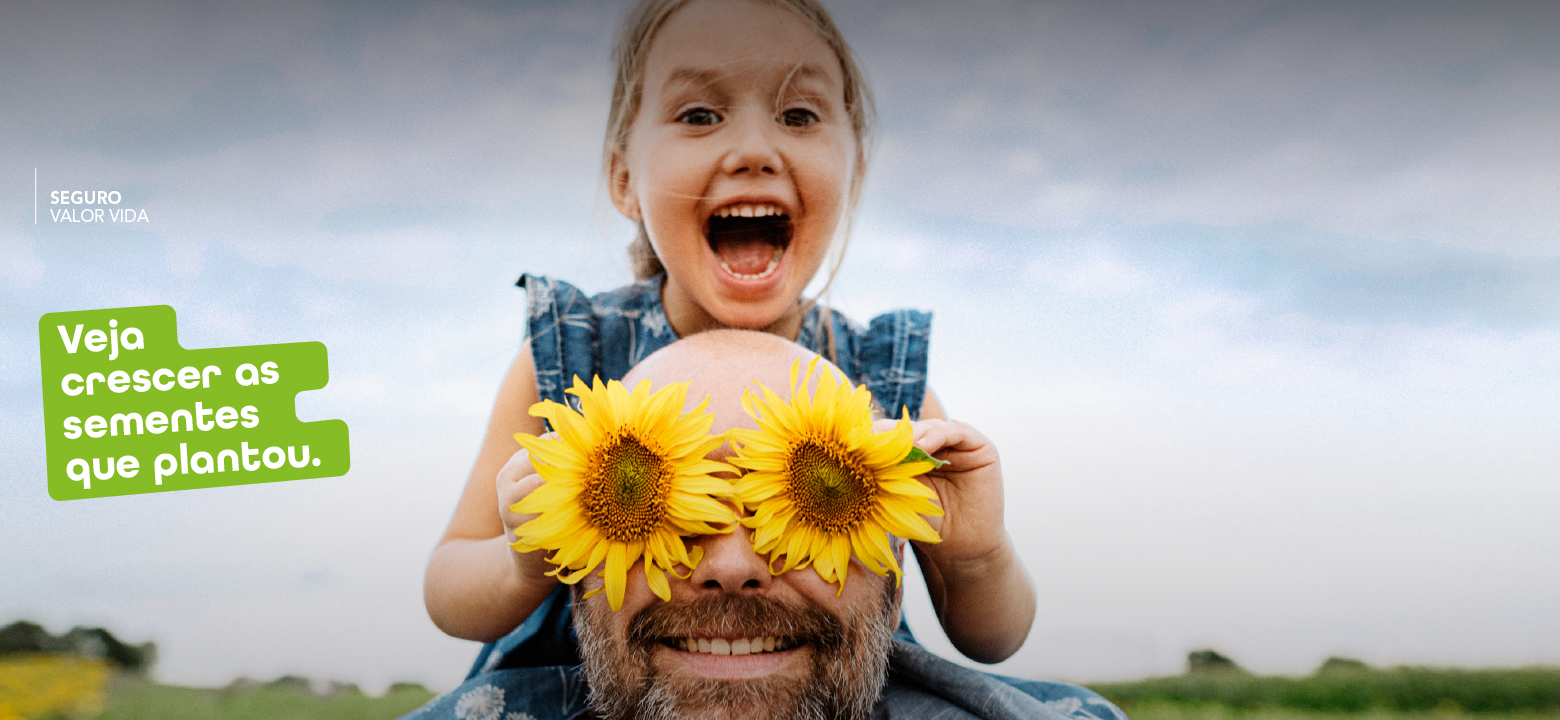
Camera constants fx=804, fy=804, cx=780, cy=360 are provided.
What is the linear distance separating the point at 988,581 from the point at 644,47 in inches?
48.6

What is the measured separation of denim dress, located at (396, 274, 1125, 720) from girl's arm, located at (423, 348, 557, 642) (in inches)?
3.3

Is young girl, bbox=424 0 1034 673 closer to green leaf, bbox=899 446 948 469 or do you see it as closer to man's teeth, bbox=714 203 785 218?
man's teeth, bbox=714 203 785 218

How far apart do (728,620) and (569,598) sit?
2.55 feet

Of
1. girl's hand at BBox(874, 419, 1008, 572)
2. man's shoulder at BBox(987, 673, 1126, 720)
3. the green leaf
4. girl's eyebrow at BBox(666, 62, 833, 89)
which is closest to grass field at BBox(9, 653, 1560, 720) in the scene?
man's shoulder at BBox(987, 673, 1126, 720)

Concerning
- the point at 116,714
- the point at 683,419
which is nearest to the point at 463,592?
the point at 683,419

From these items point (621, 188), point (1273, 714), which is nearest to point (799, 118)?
point (621, 188)

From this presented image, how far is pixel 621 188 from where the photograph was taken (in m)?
1.79

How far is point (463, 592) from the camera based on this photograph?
146 cm

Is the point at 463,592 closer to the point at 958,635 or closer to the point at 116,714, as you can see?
the point at 958,635

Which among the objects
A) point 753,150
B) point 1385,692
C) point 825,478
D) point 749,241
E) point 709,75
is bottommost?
point 1385,692

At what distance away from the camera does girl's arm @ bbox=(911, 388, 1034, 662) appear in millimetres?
1157

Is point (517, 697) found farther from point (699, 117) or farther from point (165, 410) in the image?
point (699, 117)

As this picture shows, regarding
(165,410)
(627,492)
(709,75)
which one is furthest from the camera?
(165,410)

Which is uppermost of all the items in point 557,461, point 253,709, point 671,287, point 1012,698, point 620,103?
point 620,103
